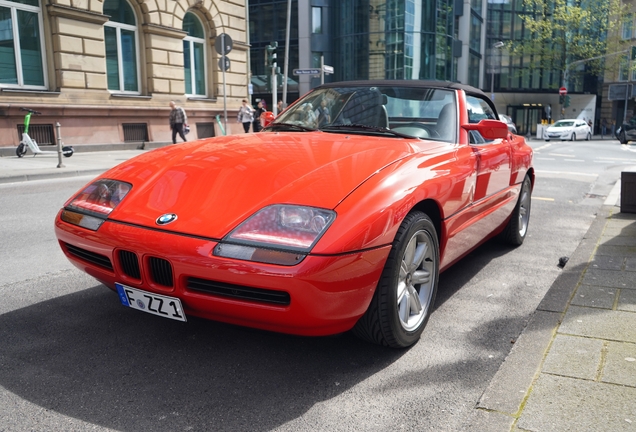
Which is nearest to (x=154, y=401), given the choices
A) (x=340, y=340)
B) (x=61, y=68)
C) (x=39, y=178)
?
(x=340, y=340)

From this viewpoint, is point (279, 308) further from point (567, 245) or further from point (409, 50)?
point (409, 50)

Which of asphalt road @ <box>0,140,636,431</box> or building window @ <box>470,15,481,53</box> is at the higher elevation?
building window @ <box>470,15,481,53</box>

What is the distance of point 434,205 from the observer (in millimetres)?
3271

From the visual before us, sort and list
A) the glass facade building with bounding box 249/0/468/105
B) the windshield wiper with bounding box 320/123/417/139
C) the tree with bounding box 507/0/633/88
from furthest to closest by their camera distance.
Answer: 1. the tree with bounding box 507/0/633/88
2. the glass facade building with bounding box 249/0/468/105
3. the windshield wiper with bounding box 320/123/417/139

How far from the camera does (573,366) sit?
9.07ft

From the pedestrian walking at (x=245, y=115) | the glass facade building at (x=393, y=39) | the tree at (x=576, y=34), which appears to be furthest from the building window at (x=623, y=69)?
the pedestrian walking at (x=245, y=115)

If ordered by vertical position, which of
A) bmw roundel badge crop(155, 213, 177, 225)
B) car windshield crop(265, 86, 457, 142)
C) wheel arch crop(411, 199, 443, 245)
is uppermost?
car windshield crop(265, 86, 457, 142)

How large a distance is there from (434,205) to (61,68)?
630 inches

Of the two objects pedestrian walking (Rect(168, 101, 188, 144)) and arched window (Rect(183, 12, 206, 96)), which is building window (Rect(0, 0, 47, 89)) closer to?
pedestrian walking (Rect(168, 101, 188, 144))

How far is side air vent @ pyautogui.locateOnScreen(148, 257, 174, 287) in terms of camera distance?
2576 millimetres

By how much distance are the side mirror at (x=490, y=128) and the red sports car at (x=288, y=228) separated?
0.19m

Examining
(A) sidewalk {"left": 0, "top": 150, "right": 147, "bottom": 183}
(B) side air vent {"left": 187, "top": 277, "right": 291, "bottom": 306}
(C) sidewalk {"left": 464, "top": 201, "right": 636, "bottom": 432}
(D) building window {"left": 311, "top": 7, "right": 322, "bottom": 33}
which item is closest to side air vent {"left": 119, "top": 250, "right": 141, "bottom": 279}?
(B) side air vent {"left": 187, "top": 277, "right": 291, "bottom": 306}

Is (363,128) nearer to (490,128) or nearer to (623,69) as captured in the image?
(490,128)

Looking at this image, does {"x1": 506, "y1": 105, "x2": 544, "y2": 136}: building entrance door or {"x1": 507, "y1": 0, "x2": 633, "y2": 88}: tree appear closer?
{"x1": 507, "y1": 0, "x2": 633, "y2": 88}: tree
